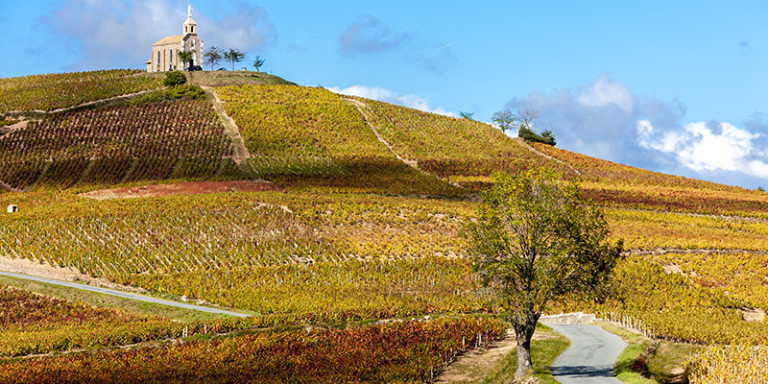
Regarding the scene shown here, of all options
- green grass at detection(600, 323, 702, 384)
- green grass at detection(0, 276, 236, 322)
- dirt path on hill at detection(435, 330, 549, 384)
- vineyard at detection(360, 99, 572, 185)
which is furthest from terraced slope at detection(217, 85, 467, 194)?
green grass at detection(600, 323, 702, 384)

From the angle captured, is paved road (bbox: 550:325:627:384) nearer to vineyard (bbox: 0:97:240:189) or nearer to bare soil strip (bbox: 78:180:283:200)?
bare soil strip (bbox: 78:180:283:200)

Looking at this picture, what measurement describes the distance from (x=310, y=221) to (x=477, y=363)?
39.7 m

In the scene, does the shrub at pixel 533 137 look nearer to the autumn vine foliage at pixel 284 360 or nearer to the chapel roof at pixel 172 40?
the chapel roof at pixel 172 40

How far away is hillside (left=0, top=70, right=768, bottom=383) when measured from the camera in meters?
39.8

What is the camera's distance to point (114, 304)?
47219 millimetres

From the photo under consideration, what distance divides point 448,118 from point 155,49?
8024 centimetres

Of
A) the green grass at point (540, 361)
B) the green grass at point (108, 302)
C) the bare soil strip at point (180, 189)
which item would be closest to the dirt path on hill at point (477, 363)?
the green grass at point (540, 361)

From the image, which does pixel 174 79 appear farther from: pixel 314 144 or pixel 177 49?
pixel 314 144

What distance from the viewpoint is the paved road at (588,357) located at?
2961cm

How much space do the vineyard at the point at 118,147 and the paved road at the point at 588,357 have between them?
70.3m

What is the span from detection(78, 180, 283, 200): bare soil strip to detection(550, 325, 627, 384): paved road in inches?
2319

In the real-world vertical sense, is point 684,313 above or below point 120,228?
below

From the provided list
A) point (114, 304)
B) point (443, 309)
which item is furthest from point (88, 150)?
point (443, 309)

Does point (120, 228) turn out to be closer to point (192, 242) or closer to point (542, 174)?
point (192, 242)
